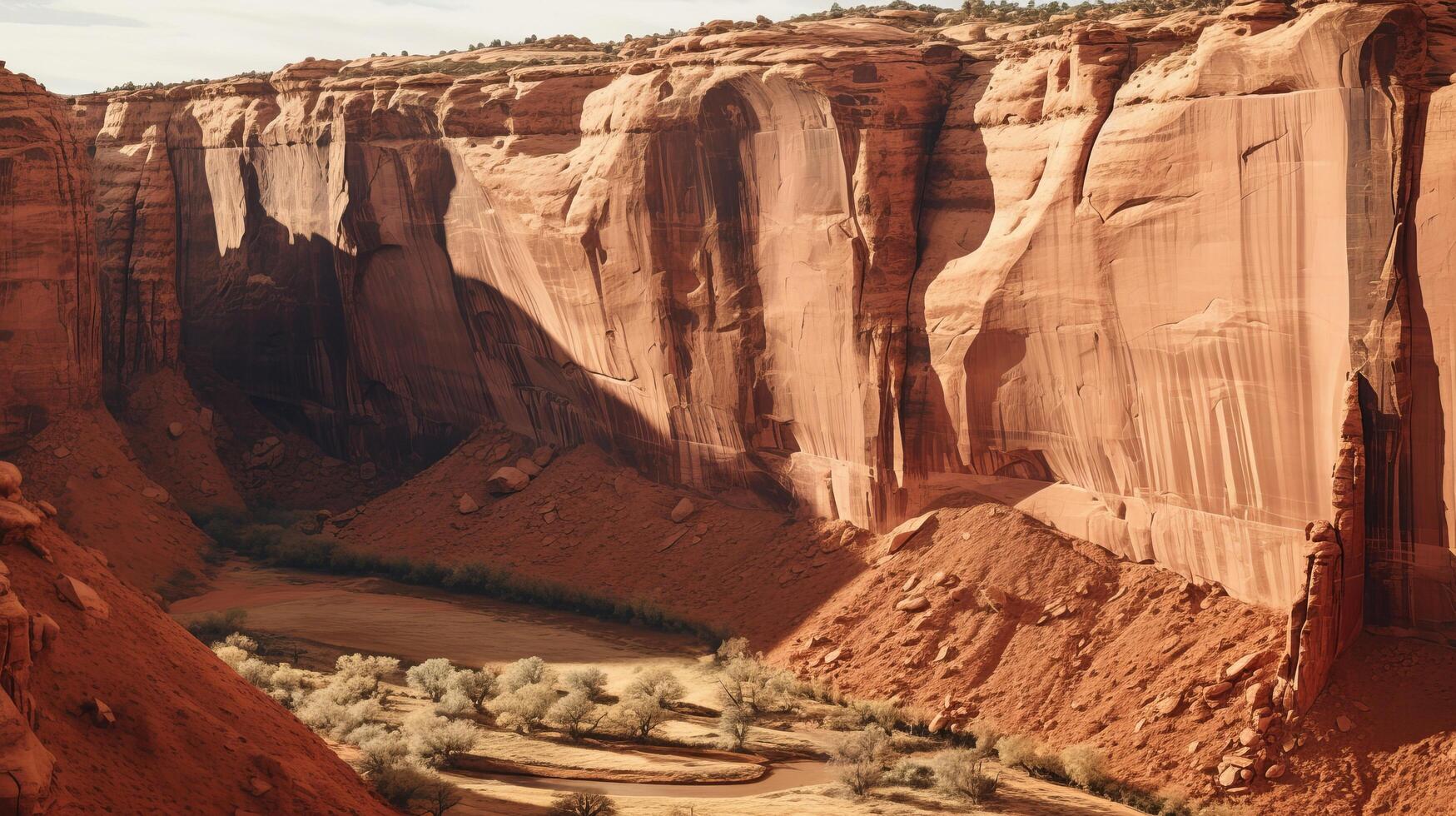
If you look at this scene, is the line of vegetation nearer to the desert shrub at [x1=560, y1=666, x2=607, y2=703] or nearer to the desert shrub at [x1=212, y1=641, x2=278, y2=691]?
the desert shrub at [x1=560, y1=666, x2=607, y2=703]

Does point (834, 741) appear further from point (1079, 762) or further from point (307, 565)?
point (307, 565)

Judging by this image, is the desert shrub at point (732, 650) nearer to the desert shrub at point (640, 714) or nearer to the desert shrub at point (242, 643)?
the desert shrub at point (640, 714)

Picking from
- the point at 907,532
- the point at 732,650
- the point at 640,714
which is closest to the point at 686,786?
the point at 640,714

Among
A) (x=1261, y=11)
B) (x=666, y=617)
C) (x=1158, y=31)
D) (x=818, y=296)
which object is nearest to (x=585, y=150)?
(x=818, y=296)

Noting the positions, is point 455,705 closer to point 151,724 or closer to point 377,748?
point 377,748

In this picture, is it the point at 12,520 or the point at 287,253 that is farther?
the point at 287,253

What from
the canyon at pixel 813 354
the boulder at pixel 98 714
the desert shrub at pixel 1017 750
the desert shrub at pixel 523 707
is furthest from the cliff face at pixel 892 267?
the boulder at pixel 98 714
